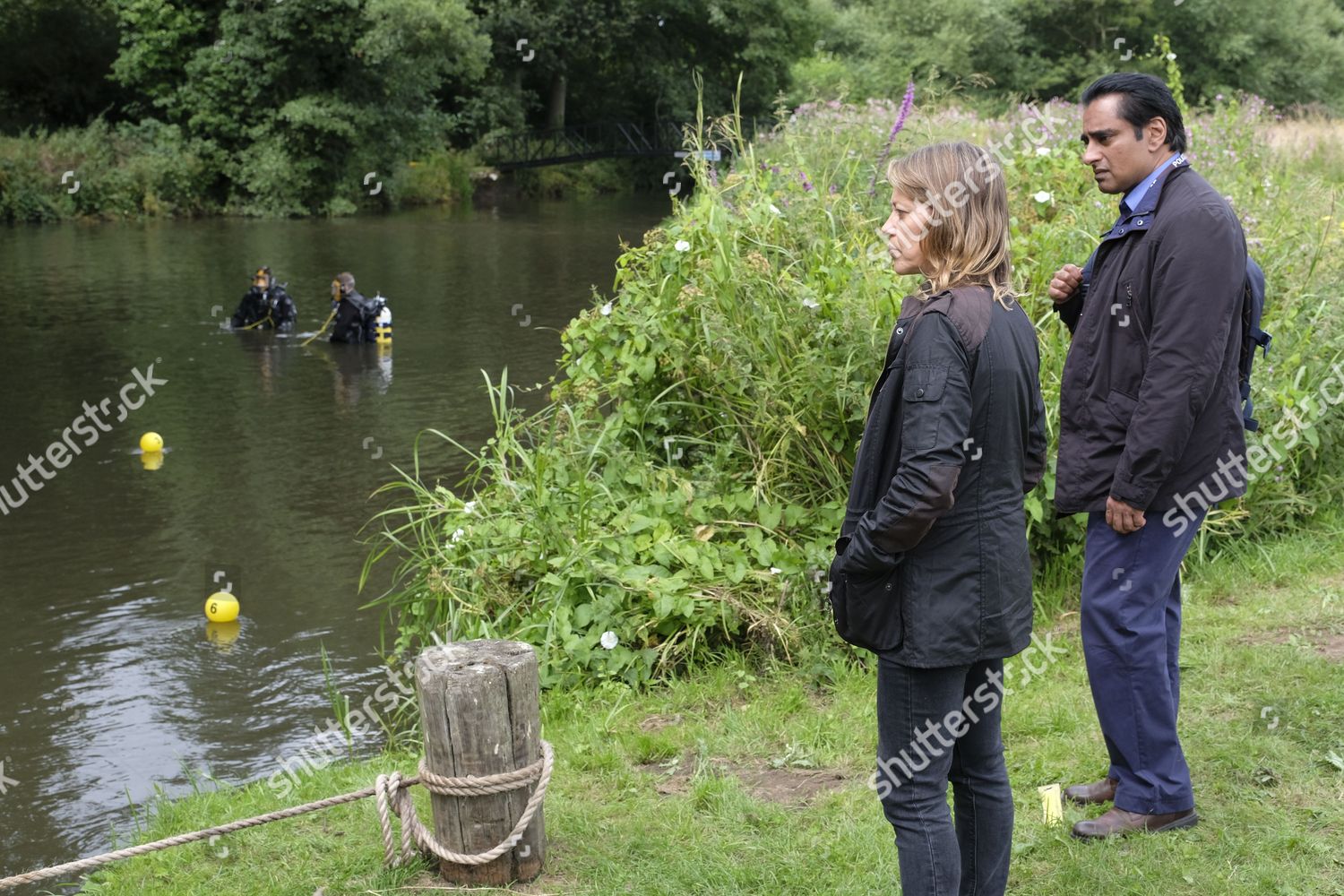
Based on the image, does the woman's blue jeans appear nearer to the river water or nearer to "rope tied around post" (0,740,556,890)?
"rope tied around post" (0,740,556,890)

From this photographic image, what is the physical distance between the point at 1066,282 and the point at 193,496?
8.03 m

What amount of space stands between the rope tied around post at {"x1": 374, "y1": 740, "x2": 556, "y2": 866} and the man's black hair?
237 centimetres

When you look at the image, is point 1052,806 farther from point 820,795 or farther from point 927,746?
point 927,746

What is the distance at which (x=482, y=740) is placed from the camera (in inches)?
144

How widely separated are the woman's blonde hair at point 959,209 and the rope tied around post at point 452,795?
1775 millimetres

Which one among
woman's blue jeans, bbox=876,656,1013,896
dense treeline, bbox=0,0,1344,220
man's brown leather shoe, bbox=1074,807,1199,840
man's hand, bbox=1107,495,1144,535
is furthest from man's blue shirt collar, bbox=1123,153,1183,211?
dense treeline, bbox=0,0,1344,220

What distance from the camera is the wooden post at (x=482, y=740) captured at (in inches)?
143

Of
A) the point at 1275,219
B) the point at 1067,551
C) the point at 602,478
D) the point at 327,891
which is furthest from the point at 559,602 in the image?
the point at 1275,219

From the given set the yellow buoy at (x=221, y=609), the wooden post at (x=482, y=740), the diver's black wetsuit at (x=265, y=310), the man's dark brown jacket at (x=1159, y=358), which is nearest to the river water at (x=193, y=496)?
the yellow buoy at (x=221, y=609)

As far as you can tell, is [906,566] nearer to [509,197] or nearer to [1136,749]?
[1136,749]

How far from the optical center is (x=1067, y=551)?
20.2ft

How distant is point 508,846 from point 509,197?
38.9 m

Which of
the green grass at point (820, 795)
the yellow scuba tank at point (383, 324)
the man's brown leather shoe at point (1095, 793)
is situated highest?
the man's brown leather shoe at point (1095, 793)

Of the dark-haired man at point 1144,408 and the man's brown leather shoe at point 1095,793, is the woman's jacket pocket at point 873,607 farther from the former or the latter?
the man's brown leather shoe at point 1095,793
